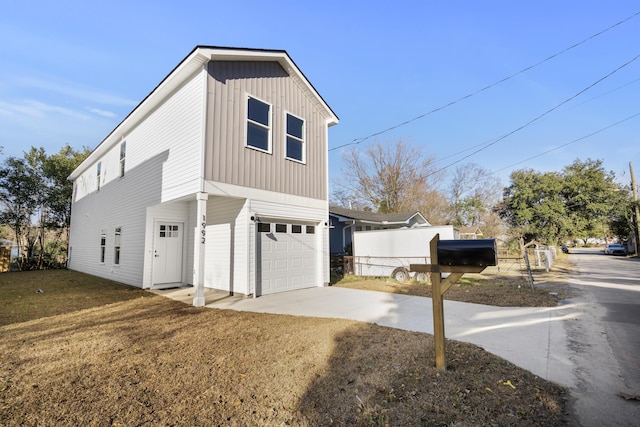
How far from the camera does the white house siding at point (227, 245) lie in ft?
26.4

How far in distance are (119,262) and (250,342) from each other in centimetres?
961

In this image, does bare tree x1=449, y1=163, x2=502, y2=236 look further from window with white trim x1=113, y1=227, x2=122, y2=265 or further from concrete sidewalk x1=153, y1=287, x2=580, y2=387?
window with white trim x1=113, y1=227, x2=122, y2=265

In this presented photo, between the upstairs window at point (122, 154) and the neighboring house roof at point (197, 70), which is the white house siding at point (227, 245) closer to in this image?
the neighboring house roof at point (197, 70)

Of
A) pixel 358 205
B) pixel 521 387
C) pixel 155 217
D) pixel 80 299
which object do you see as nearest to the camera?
pixel 521 387

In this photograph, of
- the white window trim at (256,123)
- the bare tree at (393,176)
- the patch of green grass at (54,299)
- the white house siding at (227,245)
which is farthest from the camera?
the bare tree at (393,176)

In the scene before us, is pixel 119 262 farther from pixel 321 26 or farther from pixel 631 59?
pixel 631 59

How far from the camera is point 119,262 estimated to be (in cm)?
1120

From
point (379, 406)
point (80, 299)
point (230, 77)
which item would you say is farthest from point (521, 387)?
point (80, 299)

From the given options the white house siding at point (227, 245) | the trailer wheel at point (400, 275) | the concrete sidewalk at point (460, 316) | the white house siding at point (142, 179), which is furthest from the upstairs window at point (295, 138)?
the trailer wheel at point (400, 275)

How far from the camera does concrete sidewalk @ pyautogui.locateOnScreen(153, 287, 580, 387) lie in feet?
12.2

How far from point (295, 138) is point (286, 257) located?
3897 mm

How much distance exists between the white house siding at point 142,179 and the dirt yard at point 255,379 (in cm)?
406

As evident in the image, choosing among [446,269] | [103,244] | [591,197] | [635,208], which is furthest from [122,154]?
[591,197]

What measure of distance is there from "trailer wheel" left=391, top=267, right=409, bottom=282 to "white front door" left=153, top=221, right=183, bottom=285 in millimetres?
8136
